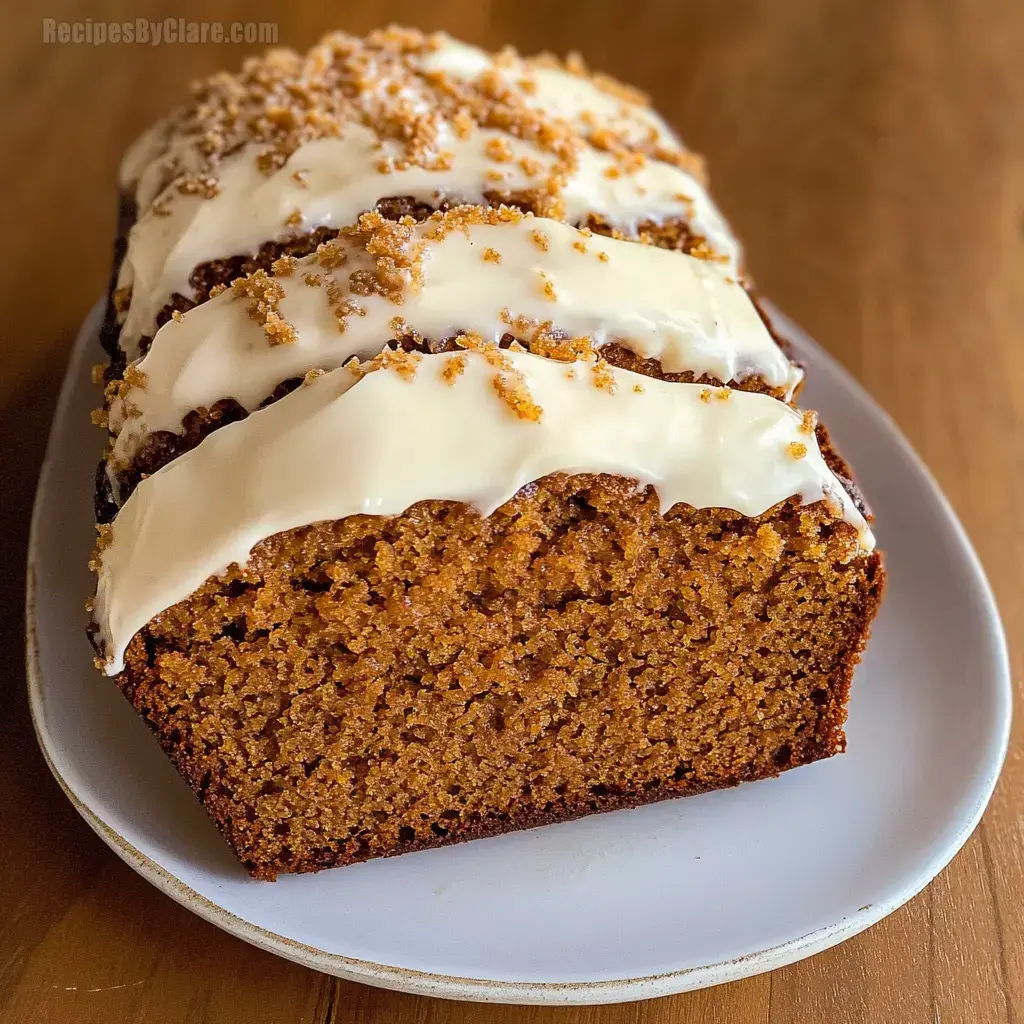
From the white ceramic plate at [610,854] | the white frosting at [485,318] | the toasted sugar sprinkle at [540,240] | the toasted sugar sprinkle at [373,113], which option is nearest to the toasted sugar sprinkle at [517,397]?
the white frosting at [485,318]

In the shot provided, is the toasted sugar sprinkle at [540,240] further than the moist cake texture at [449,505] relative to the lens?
Yes

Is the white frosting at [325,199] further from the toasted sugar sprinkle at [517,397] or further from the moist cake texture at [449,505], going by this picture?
the toasted sugar sprinkle at [517,397]

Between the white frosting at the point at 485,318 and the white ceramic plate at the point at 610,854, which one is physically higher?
the white frosting at the point at 485,318

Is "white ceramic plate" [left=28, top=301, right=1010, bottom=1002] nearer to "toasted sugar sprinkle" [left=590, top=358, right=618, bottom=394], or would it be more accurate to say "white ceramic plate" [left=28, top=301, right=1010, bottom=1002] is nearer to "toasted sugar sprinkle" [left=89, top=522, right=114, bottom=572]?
"toasted sugar sprinkle" [left=89, top=522, right=114, bottom=572]

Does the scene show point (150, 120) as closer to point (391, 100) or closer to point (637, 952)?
point (391, 100)

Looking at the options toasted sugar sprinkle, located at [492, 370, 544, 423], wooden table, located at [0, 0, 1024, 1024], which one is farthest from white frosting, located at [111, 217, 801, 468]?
wooden table, located at [0, 0, 1024, 1024]

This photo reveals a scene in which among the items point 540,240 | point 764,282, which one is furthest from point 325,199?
point 764,282

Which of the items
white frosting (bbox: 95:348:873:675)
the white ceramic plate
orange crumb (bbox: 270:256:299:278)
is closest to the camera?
white frosting (bbox: 95:348:873:675)
